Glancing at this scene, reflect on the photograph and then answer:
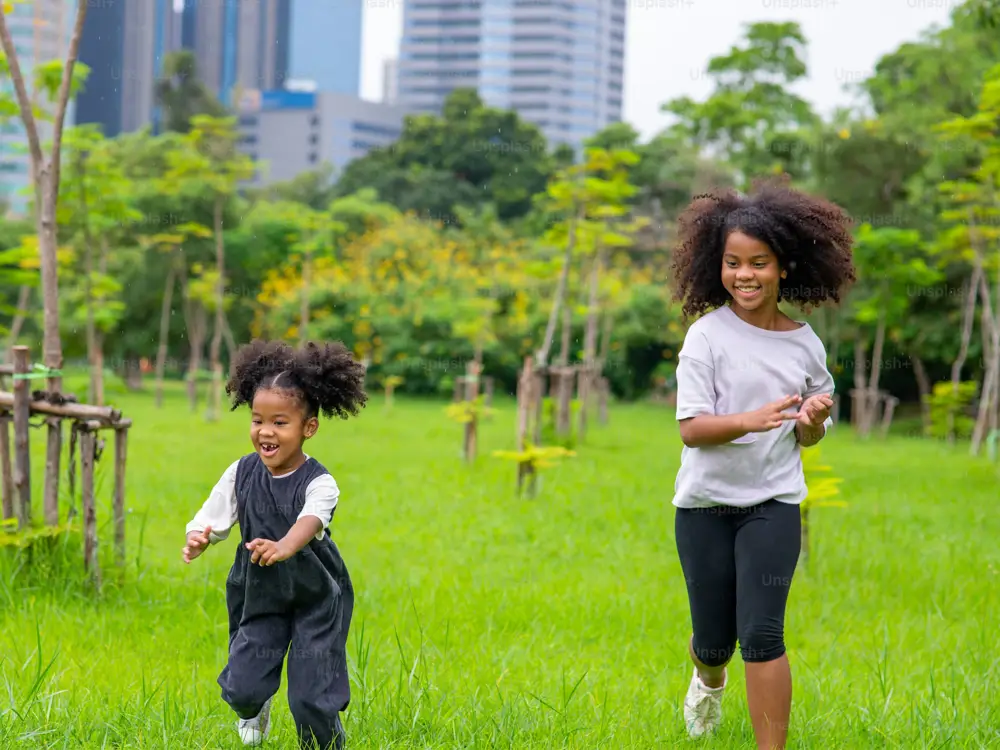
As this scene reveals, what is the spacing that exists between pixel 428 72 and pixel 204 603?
9248cm

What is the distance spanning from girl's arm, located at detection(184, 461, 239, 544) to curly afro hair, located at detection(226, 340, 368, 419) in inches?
9.1

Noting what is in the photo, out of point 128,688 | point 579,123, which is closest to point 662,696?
point 128,688

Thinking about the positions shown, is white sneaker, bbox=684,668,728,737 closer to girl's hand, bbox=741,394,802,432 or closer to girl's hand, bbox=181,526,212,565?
girl's hand, bbox=741,394,802,432

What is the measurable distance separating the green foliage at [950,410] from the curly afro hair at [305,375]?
1444 centimetres

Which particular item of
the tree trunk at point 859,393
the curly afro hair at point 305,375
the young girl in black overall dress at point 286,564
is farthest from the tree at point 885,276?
the young girl in black overall dress at point 286,564

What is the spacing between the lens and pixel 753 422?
3.02 m

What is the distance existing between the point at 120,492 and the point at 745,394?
9.57 feet

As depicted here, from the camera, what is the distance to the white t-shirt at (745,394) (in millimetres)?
3172

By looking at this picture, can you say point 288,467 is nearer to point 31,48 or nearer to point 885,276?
point 31,48

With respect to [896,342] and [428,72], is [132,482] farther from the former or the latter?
[428,72]

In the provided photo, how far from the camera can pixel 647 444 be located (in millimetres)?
14461

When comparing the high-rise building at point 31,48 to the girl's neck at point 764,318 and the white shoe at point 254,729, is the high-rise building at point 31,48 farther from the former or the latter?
the girl's neck at point 764,318

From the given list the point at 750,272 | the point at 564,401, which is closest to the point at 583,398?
the point at 564,401

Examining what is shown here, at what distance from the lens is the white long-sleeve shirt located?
295cm
